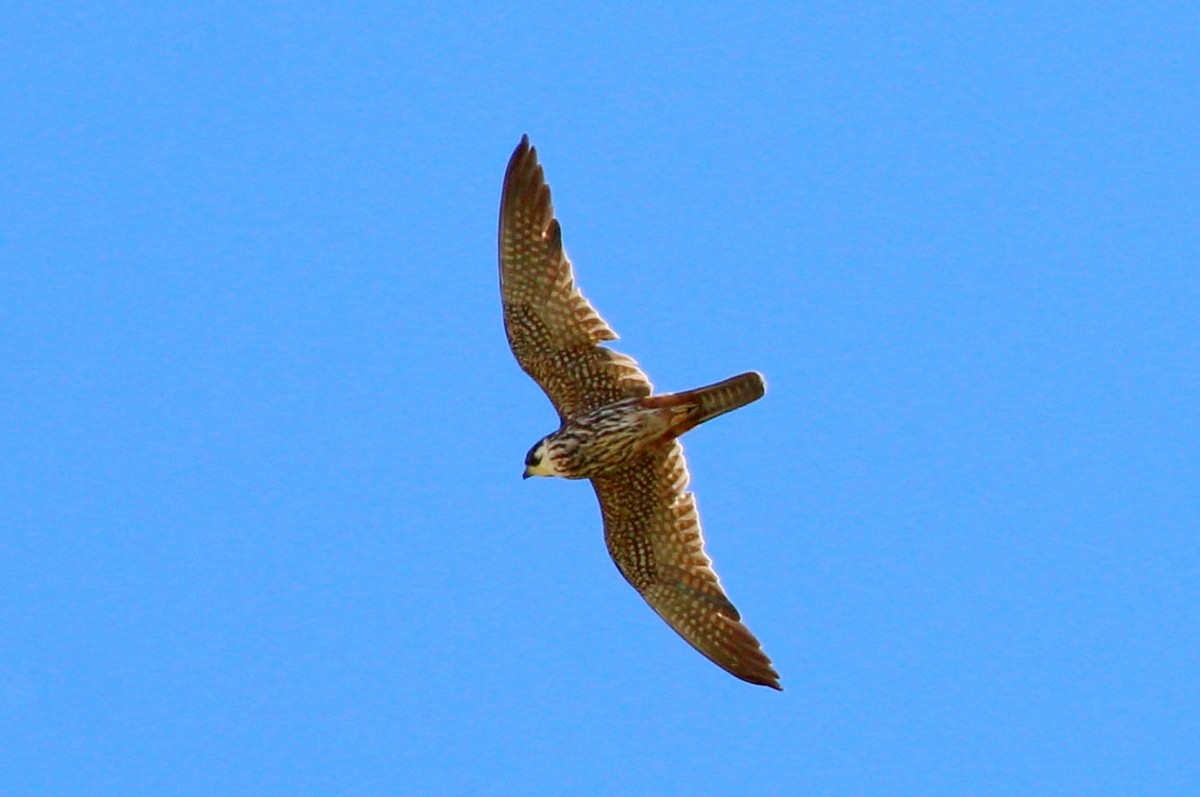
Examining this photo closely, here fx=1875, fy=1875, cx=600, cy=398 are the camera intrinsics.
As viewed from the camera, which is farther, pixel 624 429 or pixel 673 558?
pixel 673 558

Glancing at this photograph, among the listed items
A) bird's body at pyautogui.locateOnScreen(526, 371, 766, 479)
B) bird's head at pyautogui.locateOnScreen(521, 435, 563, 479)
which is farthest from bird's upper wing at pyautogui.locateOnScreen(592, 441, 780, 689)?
bird's head at pyautogui.locateOnScreen(521, 435, 563, 479)

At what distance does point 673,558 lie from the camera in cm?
1500

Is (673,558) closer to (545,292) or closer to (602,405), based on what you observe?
(602,405)

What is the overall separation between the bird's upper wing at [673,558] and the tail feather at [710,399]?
0.49 m

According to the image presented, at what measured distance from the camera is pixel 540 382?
14.6 metres

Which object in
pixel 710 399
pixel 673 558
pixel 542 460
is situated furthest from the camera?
pixel 673 558

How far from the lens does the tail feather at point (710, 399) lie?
1398 centimetres

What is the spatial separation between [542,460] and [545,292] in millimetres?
1294

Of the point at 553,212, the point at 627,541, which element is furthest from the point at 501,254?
the point at 627,541

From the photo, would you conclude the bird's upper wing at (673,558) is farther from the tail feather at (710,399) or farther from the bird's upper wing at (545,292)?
the bird's upper wing at (545,292)

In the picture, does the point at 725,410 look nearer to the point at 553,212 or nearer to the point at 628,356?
the point at 628,356

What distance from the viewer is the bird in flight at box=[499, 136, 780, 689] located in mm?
14305

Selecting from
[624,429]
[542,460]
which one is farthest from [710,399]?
[542,460]

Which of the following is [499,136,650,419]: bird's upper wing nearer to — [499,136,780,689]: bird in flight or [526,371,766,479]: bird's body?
[499,136,780,689]: bird in flight
